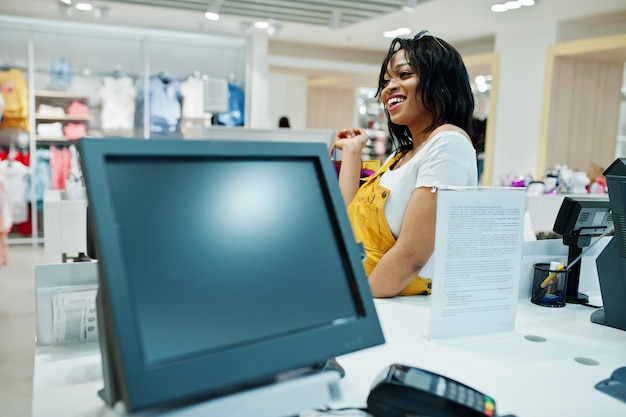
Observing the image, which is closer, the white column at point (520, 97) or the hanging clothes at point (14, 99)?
the hanging clothes at point (14, 99)

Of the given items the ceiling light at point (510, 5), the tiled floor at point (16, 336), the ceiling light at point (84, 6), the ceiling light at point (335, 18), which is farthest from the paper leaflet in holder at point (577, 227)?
the ceiling light at point (84, 6)

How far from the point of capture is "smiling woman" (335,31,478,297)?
4.82ft

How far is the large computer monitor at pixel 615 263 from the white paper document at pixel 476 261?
24cm

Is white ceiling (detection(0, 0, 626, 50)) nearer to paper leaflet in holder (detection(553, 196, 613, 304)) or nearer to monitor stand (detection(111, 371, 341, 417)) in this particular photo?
paper leaflet in holder (detection(553, 196, 613, 304))

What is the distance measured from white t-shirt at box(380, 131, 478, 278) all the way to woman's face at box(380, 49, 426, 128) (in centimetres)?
15

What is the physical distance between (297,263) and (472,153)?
2.84 feet

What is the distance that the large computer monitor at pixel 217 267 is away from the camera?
696 millimetres

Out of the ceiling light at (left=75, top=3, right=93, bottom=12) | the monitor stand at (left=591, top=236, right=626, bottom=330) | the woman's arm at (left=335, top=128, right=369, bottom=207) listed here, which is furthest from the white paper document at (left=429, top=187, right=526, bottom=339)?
the ceiling light at (left=75, top=3, right=93, bottom=12)

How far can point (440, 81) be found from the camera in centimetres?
159

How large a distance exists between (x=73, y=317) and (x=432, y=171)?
0.96 m

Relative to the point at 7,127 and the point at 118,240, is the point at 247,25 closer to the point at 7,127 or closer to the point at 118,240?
the point at 7,127

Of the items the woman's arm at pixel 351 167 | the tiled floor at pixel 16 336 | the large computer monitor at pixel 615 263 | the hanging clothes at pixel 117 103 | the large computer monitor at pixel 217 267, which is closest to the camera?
the large computer monitor at pixel 217 267

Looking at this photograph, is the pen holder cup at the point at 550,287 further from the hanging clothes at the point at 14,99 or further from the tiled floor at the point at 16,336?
the hanging clothes at the point at 14,99

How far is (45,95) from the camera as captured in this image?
271 inches
